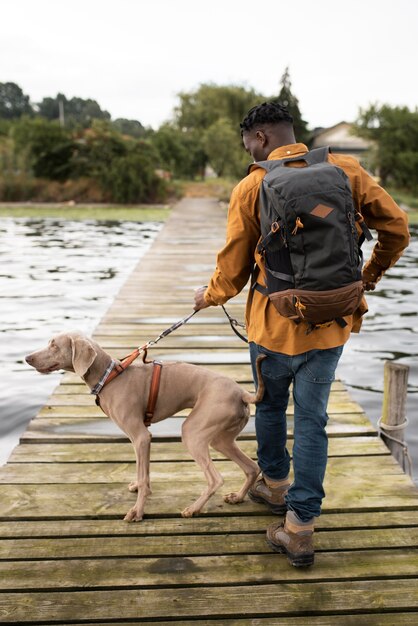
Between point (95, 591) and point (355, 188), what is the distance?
2127 mm

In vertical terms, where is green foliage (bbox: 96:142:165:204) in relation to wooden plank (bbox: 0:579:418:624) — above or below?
above

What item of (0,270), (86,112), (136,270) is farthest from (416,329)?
(86,112)

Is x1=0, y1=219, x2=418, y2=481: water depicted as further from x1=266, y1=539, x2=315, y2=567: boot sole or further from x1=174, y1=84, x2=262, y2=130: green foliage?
x1=174, y1=84, x2=262, y2=130: green foliage

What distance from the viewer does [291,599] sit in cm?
246

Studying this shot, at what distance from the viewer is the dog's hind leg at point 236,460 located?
10.3 ft

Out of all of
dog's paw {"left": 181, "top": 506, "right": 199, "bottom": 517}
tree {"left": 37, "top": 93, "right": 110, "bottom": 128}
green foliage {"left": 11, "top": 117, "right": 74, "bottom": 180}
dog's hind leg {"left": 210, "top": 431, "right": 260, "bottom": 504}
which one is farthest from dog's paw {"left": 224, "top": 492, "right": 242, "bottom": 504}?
tree {"left": 37, "top": 93, "right": 110, "bottom": 128}

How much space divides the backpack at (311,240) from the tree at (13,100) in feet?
399

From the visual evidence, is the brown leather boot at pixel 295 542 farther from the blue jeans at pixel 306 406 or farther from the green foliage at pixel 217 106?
the green foliage at pixel 217 106

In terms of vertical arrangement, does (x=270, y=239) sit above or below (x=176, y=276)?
above

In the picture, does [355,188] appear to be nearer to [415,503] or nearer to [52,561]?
[415,503]

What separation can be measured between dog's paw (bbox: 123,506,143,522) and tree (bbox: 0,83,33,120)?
398ft

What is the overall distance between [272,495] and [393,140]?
141 feet

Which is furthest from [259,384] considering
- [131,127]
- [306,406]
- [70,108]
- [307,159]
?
[70,108]

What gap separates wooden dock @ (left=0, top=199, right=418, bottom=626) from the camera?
241 cm
